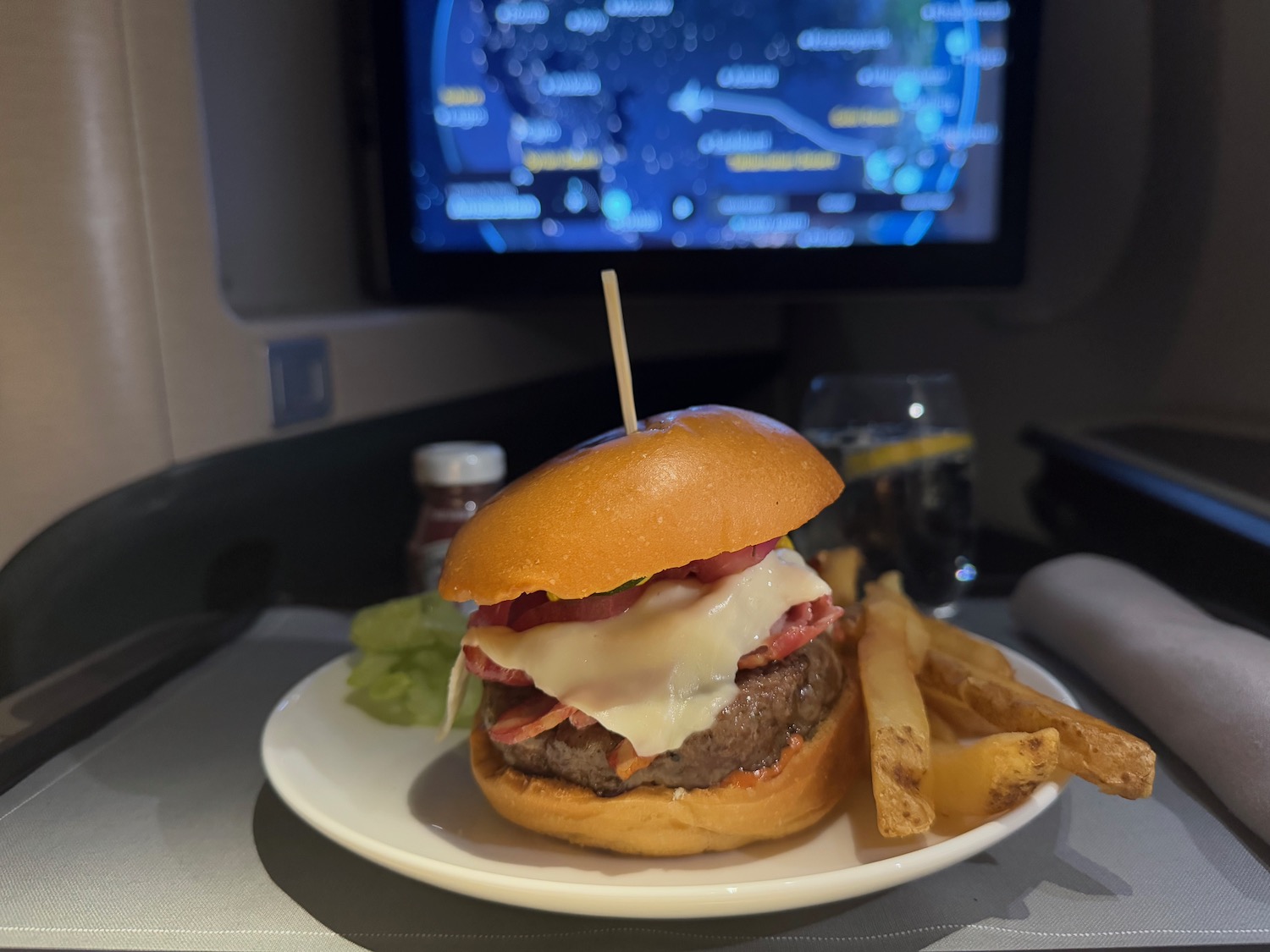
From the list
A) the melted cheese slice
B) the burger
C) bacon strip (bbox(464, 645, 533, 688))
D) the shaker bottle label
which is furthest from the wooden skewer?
the shaker bottle label

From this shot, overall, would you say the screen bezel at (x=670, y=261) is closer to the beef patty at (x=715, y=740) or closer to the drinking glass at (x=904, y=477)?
the drinking glass at (x=904, y=477)

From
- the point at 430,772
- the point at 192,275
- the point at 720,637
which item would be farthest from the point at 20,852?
the point at 192,275

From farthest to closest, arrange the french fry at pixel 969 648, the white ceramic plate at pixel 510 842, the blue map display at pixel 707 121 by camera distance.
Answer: the blue map display at pixel 707 121 < the french fry at pixel 969 648 < the white ceramic plate at pixel 510 842

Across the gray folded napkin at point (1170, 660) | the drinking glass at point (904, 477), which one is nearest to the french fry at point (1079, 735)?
the gray folded napkin at point (1170, 660)

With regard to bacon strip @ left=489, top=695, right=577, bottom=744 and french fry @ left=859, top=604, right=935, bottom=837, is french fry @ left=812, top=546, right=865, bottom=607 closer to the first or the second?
french fry @ left=859, top=604, right=935, bottom=837

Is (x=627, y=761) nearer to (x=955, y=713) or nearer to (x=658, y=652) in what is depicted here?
(x=658, y=652)

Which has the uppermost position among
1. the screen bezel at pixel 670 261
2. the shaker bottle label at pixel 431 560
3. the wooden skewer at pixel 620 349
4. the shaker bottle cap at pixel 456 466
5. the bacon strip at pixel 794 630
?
the screen bezel at pixel 670 261

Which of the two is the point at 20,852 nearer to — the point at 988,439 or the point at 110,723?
the point at 110,723
